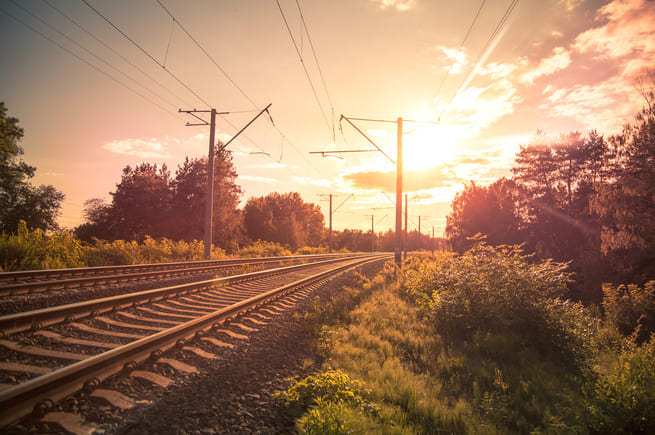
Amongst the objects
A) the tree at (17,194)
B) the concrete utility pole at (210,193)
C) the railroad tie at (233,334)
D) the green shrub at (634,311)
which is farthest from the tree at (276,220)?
the railroad tie at (233,334)

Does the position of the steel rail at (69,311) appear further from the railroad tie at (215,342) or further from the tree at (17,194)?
the tree at (17,194)

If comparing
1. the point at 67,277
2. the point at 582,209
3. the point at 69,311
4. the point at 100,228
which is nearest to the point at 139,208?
the point at 100,228

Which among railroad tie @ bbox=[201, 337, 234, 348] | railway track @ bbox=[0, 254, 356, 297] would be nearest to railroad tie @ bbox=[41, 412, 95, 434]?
railroad tie @ bbox=[201, 337, 234, 348]

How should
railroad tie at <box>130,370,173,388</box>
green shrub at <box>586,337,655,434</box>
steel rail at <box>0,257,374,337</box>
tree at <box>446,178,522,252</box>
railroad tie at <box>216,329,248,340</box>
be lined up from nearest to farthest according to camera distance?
1. railroad tie at <box>130,370,173,388</box>
2. green shrub at <box>586,337,655,434</box>
3. steel rail at <box>0,257,374,337</box>
4. railroad tie at <box>216,329,248,340</box>
5. tree at <box>446,178,522,252</box>

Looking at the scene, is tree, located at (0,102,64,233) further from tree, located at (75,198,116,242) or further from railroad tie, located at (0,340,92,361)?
railroad tie, located at (0,340,92,361)

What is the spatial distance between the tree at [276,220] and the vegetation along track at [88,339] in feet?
158

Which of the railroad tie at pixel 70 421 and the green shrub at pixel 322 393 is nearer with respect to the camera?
the railroad tie at pixel 70 421

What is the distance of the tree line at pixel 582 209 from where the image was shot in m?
22.0

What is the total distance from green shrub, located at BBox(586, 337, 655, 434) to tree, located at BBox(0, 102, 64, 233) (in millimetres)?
34167

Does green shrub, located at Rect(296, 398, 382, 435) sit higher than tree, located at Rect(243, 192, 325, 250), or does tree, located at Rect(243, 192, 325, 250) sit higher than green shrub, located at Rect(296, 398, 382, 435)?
tree, located at Rect(243, 192, 325, 250)

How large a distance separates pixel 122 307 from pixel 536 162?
51651 mm

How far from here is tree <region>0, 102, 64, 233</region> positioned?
24.9 meters

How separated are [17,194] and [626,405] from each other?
39831 mm

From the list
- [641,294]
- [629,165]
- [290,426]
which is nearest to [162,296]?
[290,426]
